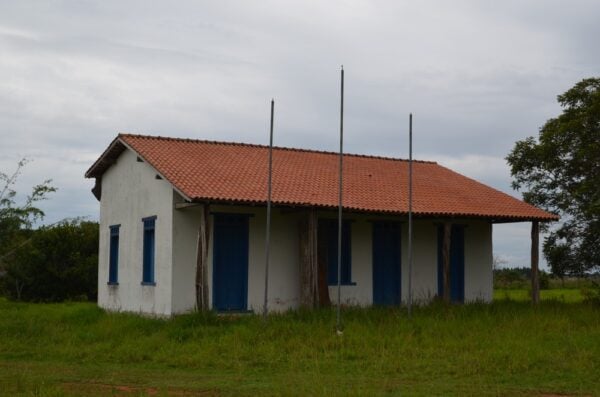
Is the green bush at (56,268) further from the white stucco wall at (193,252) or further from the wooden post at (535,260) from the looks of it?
the wooden post at (535,260)

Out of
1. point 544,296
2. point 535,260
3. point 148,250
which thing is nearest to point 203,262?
point 148,250

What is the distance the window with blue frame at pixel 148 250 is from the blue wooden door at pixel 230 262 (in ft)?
5.89

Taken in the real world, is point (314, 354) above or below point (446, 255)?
below

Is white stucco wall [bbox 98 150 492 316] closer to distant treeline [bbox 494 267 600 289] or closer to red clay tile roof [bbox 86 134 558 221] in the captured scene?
red clay tile roof [bbox 86 134 558 221]

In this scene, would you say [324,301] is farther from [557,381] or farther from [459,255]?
[557,381]

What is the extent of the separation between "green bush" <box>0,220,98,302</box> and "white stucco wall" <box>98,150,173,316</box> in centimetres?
867

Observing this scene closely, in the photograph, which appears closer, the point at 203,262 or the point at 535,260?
the point at 203,262

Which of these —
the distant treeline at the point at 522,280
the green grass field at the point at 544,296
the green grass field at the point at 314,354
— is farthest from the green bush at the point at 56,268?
the distant treeline at the point at 522,280

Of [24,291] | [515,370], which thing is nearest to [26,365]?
[515,370]

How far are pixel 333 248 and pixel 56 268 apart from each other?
1504 centimetres

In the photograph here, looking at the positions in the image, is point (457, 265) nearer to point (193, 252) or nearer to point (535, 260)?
point (535, 260)

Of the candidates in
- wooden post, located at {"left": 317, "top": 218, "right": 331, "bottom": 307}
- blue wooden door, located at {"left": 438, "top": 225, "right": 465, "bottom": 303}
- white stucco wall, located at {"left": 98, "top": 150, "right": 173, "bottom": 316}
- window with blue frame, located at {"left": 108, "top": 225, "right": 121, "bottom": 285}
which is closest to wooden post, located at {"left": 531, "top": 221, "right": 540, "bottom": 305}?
blue wooden door, located at {"left": 438, "top": 225, "right": 465, "bottom": 303}

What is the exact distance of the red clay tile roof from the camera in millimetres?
17562

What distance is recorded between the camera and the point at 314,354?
13445 millimetres
